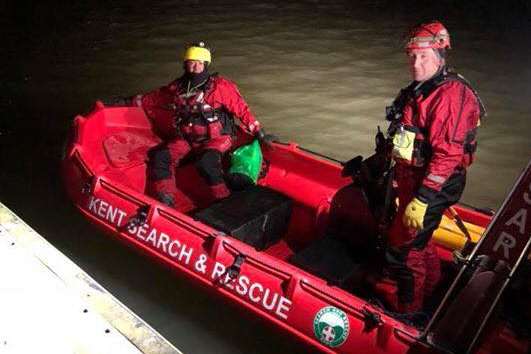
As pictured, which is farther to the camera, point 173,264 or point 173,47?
point 173,47

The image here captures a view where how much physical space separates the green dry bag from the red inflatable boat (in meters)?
0.28

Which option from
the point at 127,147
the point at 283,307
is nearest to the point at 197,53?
the point at 127,147

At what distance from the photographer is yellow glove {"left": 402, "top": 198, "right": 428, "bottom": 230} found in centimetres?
312

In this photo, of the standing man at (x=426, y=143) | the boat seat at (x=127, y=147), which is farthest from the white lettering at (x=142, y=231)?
the standing man at (x=426, y=143)

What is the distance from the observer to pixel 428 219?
10.8 ft

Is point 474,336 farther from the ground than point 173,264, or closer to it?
farther from the ground

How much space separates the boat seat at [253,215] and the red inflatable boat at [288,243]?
0.01m

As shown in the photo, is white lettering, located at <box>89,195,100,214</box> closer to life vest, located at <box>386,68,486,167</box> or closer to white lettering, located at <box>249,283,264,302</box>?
white lettering, located at <box>249,283,264,302</box>

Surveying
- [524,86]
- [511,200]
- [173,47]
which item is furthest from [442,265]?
[173,47]

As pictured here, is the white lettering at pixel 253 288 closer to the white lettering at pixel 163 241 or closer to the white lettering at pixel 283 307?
the white lettering at pixel 283 307

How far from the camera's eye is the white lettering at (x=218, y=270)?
→ 3797mm

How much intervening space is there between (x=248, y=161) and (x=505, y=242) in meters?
2.79

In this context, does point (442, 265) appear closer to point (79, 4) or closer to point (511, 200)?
point (511, 200)

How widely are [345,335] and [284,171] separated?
2.36 metres
